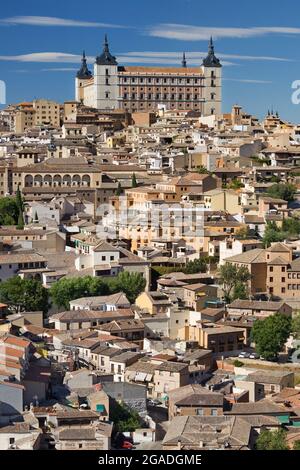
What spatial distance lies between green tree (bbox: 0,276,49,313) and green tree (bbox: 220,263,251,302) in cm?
190

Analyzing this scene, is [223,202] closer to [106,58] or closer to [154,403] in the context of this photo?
[154,403]

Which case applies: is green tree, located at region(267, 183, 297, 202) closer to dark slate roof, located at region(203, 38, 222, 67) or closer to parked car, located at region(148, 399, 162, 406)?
parked car, located at region(148, 399, 162, 406)

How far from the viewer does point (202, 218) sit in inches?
500

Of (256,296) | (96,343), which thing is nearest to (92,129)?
(256,296)

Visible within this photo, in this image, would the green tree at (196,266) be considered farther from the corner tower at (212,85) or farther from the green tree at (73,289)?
the corner tower at (212,85)

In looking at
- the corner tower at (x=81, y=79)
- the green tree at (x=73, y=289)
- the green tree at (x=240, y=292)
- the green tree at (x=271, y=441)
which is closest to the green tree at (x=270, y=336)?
the green tree at (x=240, y=292)

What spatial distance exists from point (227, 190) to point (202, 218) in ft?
5.33

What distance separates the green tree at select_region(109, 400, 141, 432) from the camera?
6884 millimetres

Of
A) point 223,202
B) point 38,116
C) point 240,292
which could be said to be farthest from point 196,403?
point 38,116

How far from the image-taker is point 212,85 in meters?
28.9

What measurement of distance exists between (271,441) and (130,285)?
439cm

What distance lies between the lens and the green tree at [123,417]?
6.88 metres

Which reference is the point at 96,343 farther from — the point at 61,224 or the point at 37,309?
the point at 61,224

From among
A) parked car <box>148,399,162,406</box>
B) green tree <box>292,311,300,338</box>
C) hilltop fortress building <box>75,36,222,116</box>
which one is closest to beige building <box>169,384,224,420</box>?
parked car <box>148,399,162,406</box>
